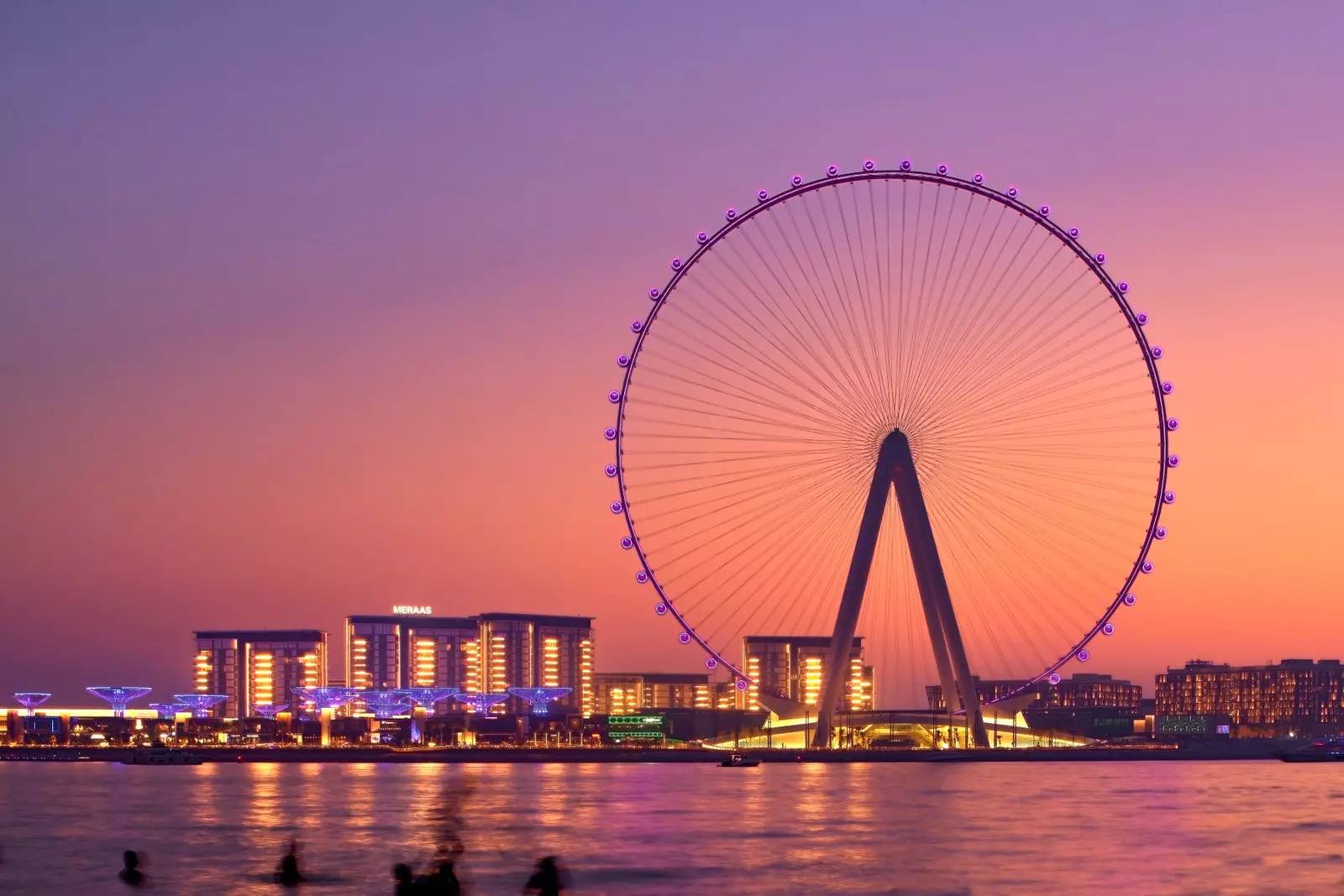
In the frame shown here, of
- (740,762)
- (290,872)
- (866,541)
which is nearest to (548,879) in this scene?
(290,872)

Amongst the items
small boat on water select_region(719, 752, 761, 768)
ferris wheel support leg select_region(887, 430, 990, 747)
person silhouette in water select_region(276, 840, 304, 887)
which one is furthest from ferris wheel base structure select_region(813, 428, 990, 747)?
person silhouette in water select_region(276, 840, 304, 887)

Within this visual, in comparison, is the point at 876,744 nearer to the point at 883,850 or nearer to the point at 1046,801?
the point at 1046,801

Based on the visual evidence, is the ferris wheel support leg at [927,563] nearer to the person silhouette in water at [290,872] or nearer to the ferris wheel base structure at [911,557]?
the ferris wheel base structure at [911,557]

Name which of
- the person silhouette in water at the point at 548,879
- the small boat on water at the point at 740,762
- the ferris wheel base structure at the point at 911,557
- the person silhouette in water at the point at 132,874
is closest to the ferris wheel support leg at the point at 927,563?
the ferris wheel base structure at the point at 911,557

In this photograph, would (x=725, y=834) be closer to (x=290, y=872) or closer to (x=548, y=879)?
(x=290, y=872)

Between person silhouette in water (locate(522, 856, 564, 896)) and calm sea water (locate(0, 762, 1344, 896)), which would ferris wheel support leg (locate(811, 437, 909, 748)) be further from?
person silhouette in water (locate(522, 856, 564, 896))

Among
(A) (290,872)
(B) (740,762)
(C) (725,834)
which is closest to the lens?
(A) (290,872)
